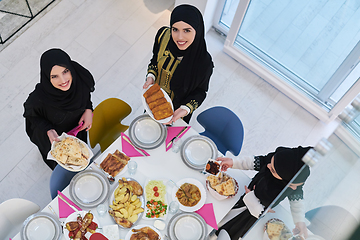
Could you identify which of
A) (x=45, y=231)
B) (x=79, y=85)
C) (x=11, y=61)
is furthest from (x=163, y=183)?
(x=11, y=61)

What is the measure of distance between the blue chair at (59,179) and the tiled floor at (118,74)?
943 millimetres

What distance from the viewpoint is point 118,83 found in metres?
3.65

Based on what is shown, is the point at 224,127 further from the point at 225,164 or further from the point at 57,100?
the point at 57,100

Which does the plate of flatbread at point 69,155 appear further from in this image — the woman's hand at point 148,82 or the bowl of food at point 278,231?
the bowl of food at point 278,231

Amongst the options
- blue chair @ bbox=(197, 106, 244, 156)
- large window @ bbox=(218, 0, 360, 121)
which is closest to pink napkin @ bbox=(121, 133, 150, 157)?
blue chair @ bbox=(197, 106, 244, 156)

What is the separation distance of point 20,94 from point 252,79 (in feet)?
9.10

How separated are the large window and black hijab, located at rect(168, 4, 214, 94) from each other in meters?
1.32

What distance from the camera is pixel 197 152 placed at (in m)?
2.38

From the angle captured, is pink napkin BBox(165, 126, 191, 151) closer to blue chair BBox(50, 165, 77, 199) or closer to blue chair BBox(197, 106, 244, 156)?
blue chair BBox(197, 106, 244, 156)

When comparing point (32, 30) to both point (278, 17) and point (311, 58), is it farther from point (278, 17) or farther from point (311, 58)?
point (311, 58)

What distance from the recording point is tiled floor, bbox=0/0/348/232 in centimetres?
333

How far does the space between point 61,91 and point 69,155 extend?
1.63ft

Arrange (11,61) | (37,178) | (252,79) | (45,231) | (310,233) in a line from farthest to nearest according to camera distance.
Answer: (252,79) < (11,61) < (37,178) < (45,231) < (310,233)

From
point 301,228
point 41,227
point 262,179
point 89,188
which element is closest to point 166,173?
point 89,188
